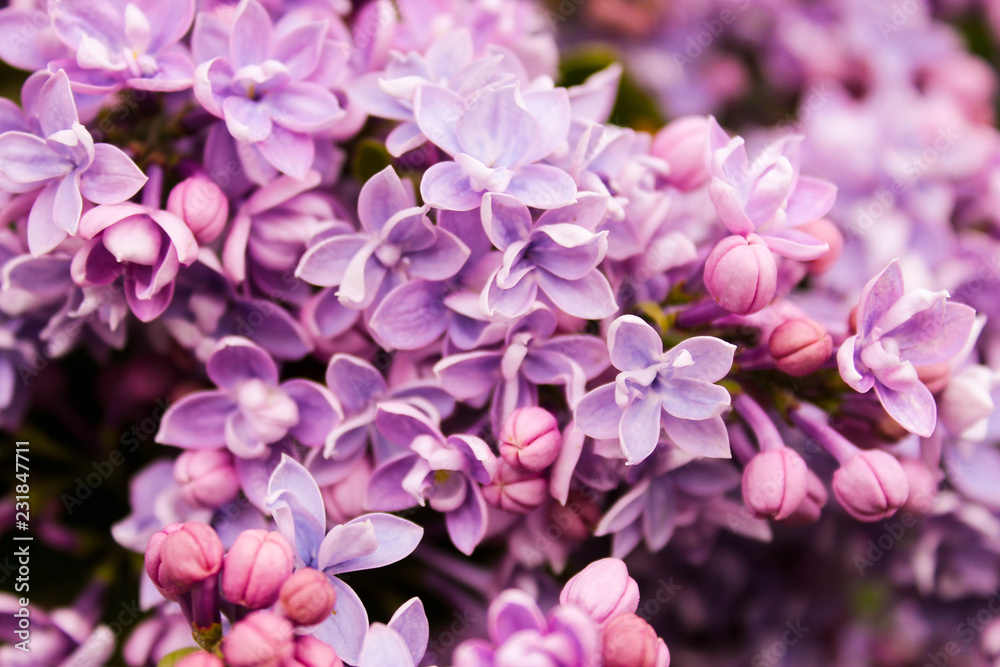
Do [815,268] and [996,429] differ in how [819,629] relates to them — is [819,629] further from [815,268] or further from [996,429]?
[815,268]

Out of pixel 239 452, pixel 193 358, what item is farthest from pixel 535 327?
pixel 193 358

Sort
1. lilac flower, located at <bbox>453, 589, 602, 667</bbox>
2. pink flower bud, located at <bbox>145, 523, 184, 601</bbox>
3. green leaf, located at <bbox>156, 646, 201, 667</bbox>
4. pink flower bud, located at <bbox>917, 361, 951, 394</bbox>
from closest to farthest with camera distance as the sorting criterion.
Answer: lilac flower, located at <bbox>453, 589, 602, 667</bbox>
pink flower bud, located at <bbox>145, 523, 184, 601</bbox>
green leaf, located at <bbox>156, 646, 201, 667</bbox>
pink flower bud, located at <bbox>917, 361, 951, 394</bbox>

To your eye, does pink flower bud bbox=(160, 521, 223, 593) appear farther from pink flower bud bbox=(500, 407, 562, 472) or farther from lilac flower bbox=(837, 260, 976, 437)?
lilac flower bbox=(837, 260, 976, 437)

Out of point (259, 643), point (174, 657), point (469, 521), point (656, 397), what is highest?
point (656, 397)

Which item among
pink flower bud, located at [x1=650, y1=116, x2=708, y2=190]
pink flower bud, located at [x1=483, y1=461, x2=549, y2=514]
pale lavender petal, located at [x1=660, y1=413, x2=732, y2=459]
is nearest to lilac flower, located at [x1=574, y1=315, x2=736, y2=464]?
pale lavender petal, located at [x1=660, y1=413, x2=732, y2=459]

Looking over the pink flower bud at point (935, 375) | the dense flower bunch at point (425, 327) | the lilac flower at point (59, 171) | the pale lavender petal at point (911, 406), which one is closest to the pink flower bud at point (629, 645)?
the dense flower bunch at point (425, 327)

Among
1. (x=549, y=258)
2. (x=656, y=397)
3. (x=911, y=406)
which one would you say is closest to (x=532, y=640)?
(x=656, y=397)

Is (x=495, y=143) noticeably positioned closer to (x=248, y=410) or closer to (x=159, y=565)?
(x=248, y=410)
